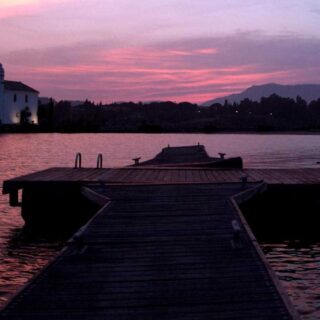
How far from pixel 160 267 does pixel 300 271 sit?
4913mm

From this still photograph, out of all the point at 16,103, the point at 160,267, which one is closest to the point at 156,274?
the point at 160,267

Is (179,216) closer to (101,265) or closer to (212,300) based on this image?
(101,265)

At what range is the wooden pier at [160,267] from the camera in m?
7.85

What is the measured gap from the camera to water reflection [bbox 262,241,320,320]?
36.5ft

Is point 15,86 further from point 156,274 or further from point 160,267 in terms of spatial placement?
point 156,274

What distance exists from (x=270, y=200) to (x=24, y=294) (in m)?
11.3

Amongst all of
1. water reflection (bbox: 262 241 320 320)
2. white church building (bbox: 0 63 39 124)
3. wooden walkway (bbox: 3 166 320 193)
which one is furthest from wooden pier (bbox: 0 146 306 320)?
white church building (bbox: 0 63 39 124)

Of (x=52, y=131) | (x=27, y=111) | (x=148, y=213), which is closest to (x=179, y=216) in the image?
(x=148, y=213)

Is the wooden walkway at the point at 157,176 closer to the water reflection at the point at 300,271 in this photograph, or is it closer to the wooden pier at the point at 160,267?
the wooden pier at the point at 160,267

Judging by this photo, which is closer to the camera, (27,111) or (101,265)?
(101,265)

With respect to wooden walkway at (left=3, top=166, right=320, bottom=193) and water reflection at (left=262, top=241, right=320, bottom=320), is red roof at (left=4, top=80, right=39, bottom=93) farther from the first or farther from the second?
water reflection at (left=262, top=241, right=320, bottom=320)

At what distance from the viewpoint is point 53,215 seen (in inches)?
738

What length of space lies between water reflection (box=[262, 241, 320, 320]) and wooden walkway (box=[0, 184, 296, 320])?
61.7 inches

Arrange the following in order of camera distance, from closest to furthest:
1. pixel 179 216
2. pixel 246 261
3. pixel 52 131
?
pixel 246 261 → pixel 179 216 → pixel 52 131
